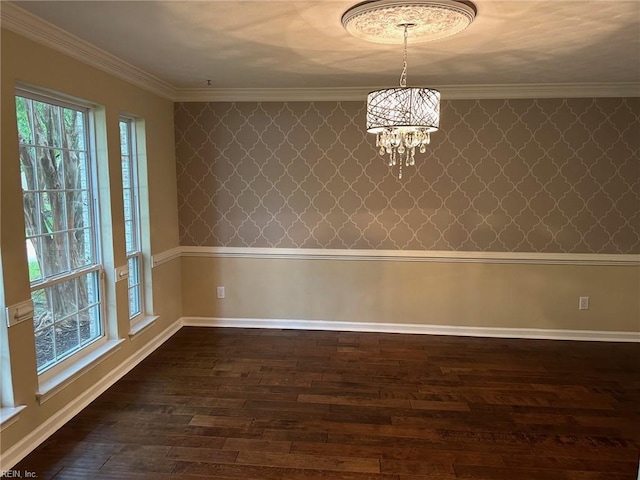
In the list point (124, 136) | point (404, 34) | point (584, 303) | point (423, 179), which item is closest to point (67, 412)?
point (124, 136)

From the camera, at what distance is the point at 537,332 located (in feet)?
13.8

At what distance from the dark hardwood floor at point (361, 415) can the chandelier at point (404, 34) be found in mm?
1725

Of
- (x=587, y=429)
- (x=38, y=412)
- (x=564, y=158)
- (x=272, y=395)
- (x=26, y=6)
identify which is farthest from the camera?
(x=564, y=158)

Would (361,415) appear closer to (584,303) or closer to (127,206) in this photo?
(127,206)

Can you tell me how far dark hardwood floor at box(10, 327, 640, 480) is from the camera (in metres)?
2.35

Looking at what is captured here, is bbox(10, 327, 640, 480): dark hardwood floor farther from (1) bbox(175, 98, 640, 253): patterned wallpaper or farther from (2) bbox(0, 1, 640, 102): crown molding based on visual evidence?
(2) bbox(0, 1, 640, 102): crown molding

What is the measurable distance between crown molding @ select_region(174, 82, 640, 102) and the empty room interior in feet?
0.07

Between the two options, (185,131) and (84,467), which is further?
(185,131)

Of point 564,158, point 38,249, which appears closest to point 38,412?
point 38,249

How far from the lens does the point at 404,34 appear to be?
7.80ft

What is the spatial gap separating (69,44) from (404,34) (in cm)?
196

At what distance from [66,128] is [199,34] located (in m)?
1.11

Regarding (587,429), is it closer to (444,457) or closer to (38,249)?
(444,457)

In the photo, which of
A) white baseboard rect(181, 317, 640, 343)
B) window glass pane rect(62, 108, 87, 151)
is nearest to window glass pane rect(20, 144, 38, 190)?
window glass pane rect(62, 108, 87, 151)
